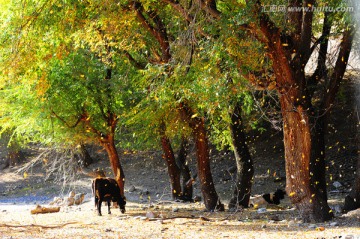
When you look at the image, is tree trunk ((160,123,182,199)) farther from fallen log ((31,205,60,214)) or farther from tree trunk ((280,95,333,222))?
tree trunk ((280,95,333,222))

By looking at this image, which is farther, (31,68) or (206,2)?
(31,68)

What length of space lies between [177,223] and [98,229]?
2.00m

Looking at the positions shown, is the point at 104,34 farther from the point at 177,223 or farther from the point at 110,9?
the point at 177,223

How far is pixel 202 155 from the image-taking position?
17.5m

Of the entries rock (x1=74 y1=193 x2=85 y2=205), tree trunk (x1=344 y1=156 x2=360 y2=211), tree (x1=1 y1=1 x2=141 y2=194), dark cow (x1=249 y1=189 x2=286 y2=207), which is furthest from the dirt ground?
tree (x1=1 y1=1 x2=141 y2=194)

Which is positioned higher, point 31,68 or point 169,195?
point 31,68

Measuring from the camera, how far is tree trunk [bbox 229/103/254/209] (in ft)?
55.7

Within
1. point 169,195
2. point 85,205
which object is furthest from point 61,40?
point 169,195

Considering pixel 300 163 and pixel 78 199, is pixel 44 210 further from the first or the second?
pixel 300 163

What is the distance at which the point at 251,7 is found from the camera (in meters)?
10.9

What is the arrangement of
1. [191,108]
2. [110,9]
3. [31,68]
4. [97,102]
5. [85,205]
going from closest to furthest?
1. [110,9]
2. [31,68]
3. [191,108]
4. [97,102]
5. [85,205]

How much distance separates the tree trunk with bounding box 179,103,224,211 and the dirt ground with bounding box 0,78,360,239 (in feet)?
1.32

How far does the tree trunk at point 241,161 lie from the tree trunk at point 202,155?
768 millimetres

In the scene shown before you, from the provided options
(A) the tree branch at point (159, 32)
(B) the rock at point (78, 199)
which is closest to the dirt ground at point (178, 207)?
(B) the rock at point (78, 199)
